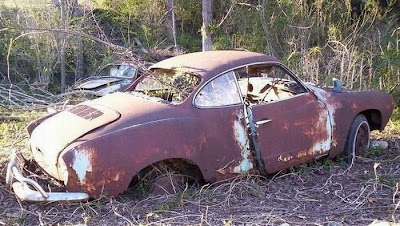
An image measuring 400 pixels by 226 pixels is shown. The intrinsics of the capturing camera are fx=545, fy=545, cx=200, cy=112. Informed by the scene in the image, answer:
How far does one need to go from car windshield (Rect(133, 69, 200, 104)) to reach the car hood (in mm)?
253

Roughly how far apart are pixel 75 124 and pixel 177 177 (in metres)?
1.16

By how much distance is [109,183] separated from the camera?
199 inches

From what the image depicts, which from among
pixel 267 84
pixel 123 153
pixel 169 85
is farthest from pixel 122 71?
pixel 123 153

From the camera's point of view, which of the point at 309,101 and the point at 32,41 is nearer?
the point at 309,101

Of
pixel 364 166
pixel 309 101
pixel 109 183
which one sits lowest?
pixel 364 166

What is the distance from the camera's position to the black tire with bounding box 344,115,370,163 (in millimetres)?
6848

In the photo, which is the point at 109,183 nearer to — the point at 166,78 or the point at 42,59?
the point at 166,78

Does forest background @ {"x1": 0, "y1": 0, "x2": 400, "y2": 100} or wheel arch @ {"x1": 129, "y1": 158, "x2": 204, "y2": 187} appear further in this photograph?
forest background @ {"x1": 0, "y1": 0, "x2": 400, "y2": 100}

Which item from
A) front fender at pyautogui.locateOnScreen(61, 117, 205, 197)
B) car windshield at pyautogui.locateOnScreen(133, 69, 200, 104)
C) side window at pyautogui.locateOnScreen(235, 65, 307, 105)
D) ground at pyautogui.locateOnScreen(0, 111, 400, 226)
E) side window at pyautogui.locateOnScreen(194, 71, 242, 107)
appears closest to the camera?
ground at pyautogui.locateOnScreen(0, 111, 400, 226)

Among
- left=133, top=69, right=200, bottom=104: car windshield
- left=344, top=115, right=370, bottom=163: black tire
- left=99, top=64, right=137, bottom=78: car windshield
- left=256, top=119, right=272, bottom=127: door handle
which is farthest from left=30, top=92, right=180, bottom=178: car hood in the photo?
left=99, top=64, right=137, bottom=78: car windshield

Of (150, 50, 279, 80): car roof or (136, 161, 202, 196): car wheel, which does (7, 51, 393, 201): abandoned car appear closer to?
(150, 50, 279, 80): car roof

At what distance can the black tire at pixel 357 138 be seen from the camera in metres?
6.85

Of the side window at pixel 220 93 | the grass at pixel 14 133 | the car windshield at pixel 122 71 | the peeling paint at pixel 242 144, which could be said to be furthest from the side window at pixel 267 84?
the car windshield at pixel 122 71

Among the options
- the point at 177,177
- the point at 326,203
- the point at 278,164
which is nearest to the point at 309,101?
the point at 278,164
